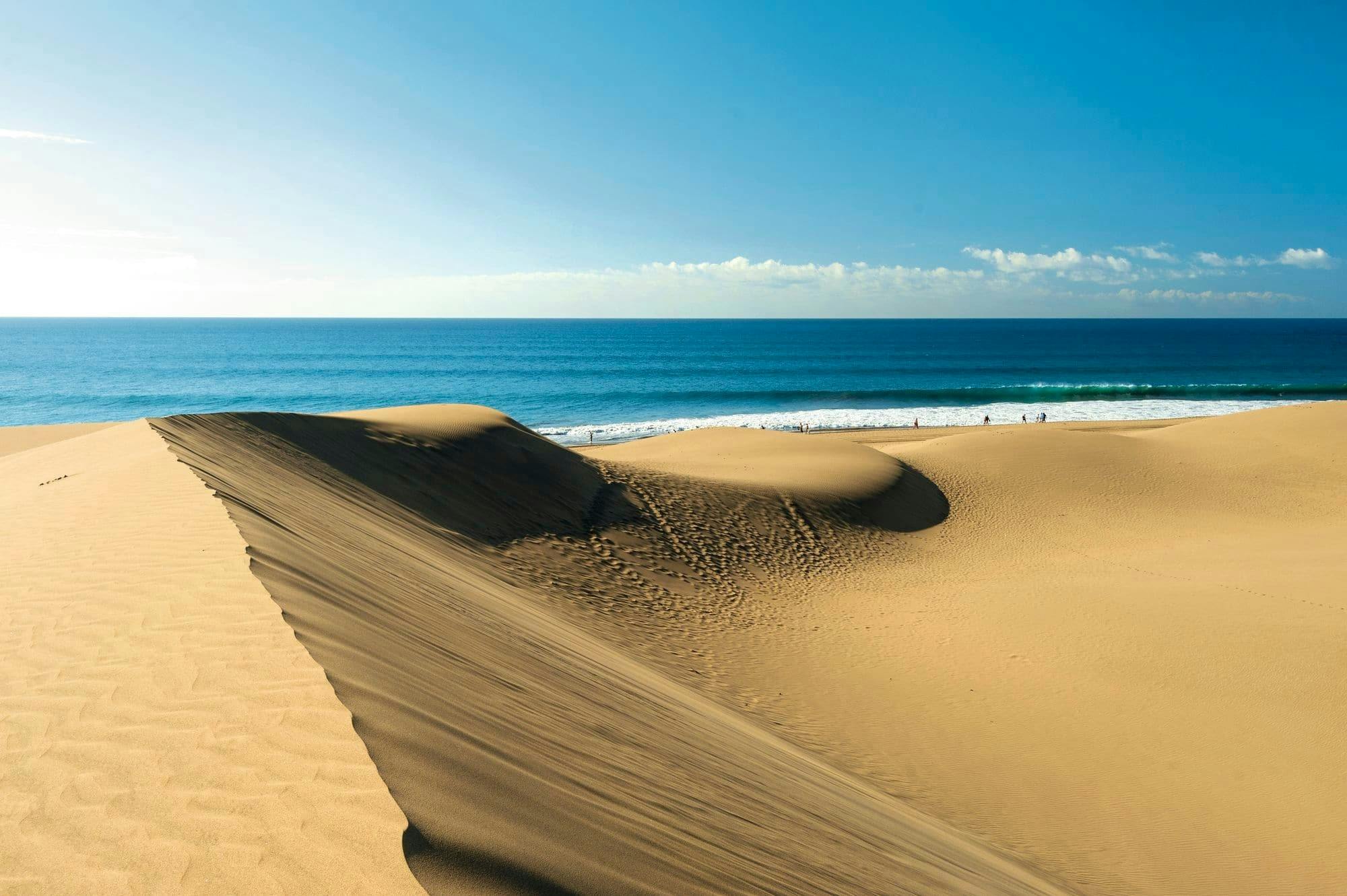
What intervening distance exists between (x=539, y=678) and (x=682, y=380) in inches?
2299

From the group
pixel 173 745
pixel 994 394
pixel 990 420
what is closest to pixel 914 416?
pixel 990 420

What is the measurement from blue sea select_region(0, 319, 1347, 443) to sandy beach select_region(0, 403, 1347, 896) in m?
23.8

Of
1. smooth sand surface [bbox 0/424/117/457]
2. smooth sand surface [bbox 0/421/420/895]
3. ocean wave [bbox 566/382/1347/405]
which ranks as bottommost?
smooth sand surface [bbox 0/424/117/457]

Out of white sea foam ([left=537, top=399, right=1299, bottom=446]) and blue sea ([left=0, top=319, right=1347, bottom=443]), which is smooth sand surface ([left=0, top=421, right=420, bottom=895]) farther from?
blue sea ([left=0, top=319, right=1347, bottom=443])

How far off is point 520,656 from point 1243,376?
7871 centimetres

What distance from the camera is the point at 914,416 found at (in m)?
45.0

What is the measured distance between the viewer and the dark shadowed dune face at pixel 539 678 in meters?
2.66

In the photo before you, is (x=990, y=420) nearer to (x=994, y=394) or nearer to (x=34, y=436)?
(x=994, y=394)

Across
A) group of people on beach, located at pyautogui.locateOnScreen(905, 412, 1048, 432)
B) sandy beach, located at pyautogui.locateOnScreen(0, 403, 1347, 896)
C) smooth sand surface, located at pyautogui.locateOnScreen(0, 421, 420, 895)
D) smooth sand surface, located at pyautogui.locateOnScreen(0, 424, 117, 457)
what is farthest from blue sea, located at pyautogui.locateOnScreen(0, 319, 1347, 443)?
smooth sand surface, located at pyautogui.locateOnScreen(0, 421, 420, 895)

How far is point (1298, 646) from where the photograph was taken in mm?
10133

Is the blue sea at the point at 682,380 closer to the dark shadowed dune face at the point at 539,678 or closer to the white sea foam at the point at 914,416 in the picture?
the white sea foam at the point at 914,416

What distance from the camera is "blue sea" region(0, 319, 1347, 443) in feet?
152

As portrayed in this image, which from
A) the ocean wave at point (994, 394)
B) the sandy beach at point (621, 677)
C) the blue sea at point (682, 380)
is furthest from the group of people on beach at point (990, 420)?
the sandy beach at point (621, 677)

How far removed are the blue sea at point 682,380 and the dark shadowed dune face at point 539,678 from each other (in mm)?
24533
